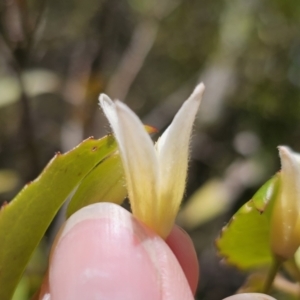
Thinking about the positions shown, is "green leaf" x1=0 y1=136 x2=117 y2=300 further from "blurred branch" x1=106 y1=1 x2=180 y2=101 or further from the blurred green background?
"blurred branch" x1=106 y1=1 x2=180 y2=101

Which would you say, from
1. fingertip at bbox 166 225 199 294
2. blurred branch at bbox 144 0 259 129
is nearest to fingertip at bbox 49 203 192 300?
fingertip at bbox 166 225 199 294

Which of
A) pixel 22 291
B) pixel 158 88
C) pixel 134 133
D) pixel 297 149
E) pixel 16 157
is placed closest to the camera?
pixel 134 133

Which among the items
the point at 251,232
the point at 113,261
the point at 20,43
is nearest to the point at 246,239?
the point at 251,232

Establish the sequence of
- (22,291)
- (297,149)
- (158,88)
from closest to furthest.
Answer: (22,291), (297,149), (158,88)

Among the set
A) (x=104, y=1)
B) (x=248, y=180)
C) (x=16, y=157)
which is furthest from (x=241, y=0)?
(x=16, y=157)

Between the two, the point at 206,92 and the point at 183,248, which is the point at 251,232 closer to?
the point at 183,248

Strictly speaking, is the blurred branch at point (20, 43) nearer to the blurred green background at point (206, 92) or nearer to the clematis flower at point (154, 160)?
the blurred green background at point (206, 92)

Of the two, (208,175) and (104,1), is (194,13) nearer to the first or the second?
(104,1)
